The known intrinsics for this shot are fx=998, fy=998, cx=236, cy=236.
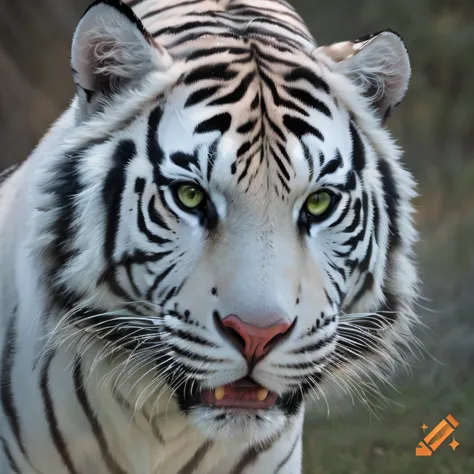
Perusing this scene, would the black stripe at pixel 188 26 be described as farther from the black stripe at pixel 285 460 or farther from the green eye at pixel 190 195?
the black stripe at pixel 285 460

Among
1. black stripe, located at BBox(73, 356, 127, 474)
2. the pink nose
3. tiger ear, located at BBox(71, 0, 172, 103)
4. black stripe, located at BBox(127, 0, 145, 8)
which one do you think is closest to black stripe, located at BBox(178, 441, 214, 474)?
black stripe, located at BBox(73, 356, 127, 474)

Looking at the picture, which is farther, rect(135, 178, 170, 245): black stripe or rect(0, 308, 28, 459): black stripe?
rect(0, 308, 28, 459): black stripe

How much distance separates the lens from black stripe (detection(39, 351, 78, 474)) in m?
2.05

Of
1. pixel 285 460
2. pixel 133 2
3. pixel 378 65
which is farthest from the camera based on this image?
pixel 133 2

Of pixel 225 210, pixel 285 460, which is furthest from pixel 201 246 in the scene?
pixel 285 460

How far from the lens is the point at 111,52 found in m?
1.90

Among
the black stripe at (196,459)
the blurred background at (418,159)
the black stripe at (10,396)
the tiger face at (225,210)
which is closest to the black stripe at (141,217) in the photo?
the tiger face at (225,210)

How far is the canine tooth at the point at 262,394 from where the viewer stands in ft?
5.99

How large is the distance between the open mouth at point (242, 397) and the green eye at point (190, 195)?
13.3 inches

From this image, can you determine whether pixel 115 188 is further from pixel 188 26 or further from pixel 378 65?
pixel 378 65

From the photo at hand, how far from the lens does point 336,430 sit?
384cm

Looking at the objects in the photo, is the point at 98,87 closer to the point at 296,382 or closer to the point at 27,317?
the point at 27,317

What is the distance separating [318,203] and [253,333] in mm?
328

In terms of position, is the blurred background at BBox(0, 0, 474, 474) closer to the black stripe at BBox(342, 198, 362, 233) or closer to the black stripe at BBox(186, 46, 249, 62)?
the black stripe at BBox(342, 198, 362, 233)
